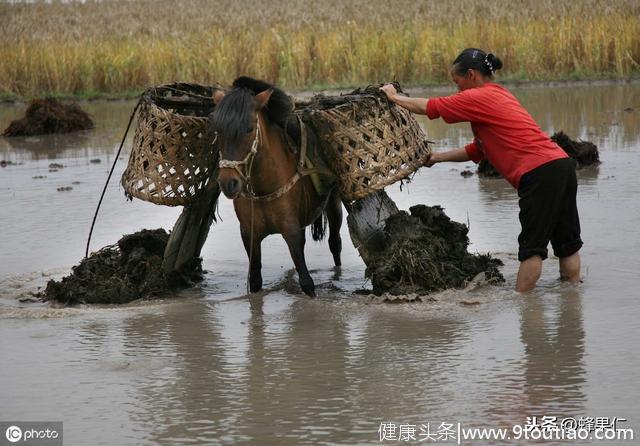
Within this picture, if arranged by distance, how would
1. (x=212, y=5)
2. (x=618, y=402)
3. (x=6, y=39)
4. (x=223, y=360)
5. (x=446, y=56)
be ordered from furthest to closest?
(x=212, y=5)
(x=6, y=39)
(x=446, y=56)
(x=223, y=360)
(x=618, y=402)

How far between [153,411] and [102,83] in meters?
18.5

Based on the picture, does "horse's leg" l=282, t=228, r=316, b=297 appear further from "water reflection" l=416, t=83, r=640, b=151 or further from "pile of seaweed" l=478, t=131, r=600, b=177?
"water reflection" l=416, t=83, r=640, b=151

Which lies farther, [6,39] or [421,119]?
[6,39]

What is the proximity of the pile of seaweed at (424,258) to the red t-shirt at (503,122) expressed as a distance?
2.67 feet

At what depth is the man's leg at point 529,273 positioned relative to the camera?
782 cm

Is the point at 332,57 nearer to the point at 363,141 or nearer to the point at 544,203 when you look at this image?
the point at 363,141

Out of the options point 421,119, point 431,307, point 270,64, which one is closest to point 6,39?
point 270,64

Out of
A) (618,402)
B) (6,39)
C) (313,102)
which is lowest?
(618,402)

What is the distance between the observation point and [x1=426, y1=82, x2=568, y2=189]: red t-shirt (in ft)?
25.3

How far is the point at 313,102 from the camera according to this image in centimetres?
822

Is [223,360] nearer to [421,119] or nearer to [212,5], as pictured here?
[421,119]

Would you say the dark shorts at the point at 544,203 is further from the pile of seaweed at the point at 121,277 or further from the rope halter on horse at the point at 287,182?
the pile of seaweed at the point at 121,277

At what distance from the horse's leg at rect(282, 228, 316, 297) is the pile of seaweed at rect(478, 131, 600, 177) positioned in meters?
5.12

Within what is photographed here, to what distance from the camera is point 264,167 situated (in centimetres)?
771
